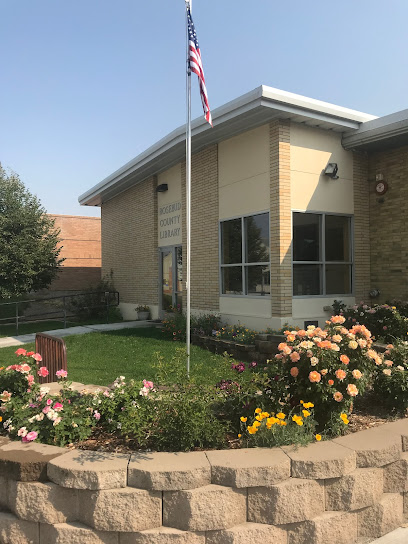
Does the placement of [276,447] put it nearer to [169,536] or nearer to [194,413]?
[194,413]

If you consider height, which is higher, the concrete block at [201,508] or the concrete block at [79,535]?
the concrete block at [201,508]

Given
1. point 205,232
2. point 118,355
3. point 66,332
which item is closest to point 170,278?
point 205,232

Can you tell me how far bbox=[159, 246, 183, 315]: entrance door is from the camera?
1310 centimetres

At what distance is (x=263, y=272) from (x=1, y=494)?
7203mm

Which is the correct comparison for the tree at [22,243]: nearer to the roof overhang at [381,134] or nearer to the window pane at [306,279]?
the window pane at [306,279]

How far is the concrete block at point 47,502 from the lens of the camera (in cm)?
292

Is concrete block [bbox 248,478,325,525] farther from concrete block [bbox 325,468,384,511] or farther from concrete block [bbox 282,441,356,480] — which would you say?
concrete block [bbox 325,468,384,511]

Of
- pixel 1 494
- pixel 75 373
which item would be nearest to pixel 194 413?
pixel 1 494

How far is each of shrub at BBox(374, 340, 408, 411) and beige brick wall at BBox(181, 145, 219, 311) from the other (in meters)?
6.67

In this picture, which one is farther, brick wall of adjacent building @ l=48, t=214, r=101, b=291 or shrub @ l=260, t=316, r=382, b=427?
brick wall of adjacent building @ l=48, t=214, r=101, b=291

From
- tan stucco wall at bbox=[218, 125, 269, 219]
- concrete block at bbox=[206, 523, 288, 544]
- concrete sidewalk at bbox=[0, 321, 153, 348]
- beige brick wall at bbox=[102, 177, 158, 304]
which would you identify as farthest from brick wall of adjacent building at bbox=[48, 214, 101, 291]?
concrete block at bbox=[206, 523, 288, 544]

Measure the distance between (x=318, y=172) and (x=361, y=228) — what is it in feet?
5.74

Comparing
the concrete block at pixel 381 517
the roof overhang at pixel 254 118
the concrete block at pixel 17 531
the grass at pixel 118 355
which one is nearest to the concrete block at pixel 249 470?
the concrete block at pixel 381 517

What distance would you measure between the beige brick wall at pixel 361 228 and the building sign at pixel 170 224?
4.98 meters
